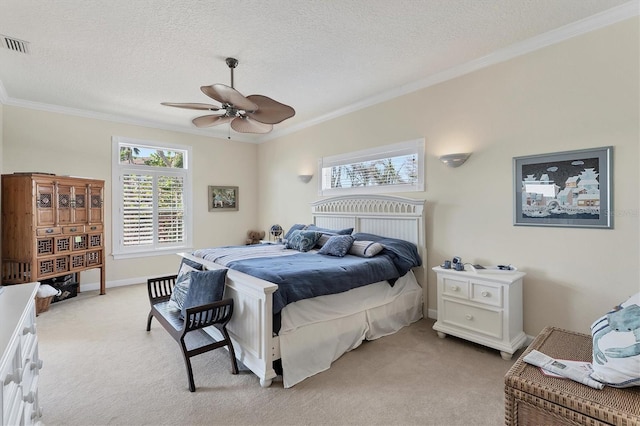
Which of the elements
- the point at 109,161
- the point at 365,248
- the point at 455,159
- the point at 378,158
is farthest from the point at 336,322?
the point at 109,161

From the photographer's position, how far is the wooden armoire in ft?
12.6

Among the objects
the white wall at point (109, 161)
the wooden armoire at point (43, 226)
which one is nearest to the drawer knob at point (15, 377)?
the wooden armoire at point (43, 226)

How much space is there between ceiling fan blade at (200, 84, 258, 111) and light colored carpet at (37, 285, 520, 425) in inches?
87.2

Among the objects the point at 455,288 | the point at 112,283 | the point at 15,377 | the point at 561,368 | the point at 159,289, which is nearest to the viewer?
the point at 15,377

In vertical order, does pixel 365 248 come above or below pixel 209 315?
above

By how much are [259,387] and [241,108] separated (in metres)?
2.27

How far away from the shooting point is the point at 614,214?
247 centimetres

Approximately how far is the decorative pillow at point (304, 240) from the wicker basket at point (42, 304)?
306cm

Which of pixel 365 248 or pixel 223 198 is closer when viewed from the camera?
pixel 365 248

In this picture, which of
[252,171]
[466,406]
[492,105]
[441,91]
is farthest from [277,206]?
[466,406]

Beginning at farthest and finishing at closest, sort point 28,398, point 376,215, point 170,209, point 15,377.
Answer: point 170,209, point 376,215, point 28,398, point 15,377

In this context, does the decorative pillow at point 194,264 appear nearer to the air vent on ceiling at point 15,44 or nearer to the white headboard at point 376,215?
the white headboard at point 376,215

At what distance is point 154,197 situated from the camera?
Result: 5.44 metres

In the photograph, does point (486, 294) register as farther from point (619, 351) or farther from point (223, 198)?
point (223, 198)
